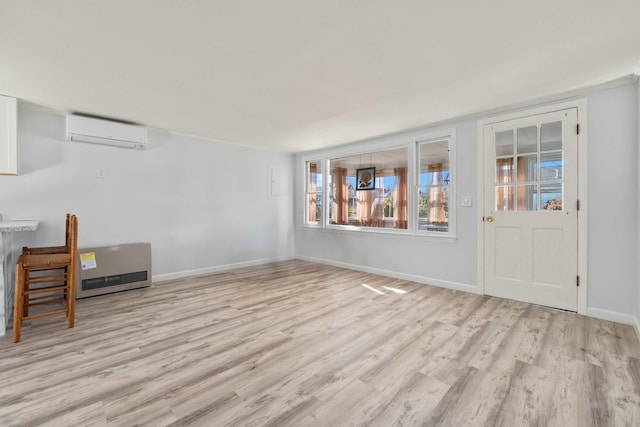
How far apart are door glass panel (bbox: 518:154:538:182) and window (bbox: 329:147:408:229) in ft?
10.7

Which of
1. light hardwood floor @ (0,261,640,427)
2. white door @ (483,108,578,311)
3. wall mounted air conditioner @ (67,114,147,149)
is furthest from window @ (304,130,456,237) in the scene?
wall mounted air conditioner @ (67,114,147,149)

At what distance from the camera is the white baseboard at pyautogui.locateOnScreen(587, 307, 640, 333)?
2717 mm

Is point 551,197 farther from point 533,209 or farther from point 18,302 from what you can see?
point 18,302

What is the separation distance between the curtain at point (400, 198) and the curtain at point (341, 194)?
1.14 m

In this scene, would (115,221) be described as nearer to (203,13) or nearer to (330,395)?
(203,13)

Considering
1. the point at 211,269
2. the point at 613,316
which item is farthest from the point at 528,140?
the point at 211,269

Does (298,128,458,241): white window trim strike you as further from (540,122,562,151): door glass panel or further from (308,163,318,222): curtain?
(540,122,562,151): door glass panel

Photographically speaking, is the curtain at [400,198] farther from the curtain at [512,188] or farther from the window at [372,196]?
the curtain at [512,188]

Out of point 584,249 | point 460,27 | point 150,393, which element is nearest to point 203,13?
point 460,27

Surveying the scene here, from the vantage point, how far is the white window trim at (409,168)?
154 inches

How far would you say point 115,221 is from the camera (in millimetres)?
4027

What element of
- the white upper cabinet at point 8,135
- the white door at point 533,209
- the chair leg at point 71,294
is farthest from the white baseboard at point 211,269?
the white door at point 533,209

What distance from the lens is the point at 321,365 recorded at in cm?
210

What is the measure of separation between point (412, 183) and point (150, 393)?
383 centimetres
